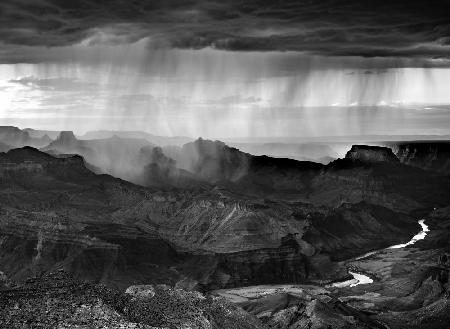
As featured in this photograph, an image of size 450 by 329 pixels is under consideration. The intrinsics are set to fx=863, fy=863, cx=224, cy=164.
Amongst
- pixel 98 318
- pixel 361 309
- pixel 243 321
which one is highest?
pixel 98 318

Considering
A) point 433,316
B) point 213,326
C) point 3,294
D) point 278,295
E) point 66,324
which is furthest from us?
point 278,295

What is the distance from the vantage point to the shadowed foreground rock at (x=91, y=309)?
2960 inches

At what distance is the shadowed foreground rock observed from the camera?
75188mm

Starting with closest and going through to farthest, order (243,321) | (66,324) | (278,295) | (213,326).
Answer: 1. (66,324)
2. (213,326)
3. (243,321)
4. (278,295)

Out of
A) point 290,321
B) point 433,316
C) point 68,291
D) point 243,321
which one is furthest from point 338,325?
Answer: point 68,291

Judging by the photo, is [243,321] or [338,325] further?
[338,325]

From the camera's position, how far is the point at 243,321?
105 m

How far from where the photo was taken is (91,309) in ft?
256

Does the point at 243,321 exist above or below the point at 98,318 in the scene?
below

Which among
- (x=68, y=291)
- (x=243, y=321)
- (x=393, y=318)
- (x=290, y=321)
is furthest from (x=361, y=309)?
(x=68, y=291)

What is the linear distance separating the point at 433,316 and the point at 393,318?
31.3 ft

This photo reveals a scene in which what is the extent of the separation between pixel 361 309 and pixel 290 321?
3489cm

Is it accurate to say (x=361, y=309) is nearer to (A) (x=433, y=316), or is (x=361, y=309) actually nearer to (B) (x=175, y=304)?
(A) (x=433, y=316)

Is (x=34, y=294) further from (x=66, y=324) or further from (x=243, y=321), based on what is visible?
(x=243, y=321)
